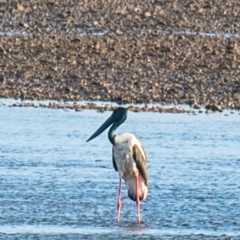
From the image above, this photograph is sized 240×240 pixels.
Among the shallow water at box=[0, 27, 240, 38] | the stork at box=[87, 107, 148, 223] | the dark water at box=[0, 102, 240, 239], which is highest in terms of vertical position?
the stork at box=[87, 107, 148, 223]

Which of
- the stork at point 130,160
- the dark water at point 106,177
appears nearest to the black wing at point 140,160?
the stork at point 130,160

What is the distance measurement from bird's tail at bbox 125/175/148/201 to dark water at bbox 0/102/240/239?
0.46 ft

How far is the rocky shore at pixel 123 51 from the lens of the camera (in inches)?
808

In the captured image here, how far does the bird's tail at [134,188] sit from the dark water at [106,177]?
140mm

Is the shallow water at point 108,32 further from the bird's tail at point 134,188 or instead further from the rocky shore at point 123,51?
the bird's tail at point 134,188

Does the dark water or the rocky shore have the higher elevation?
the dark water

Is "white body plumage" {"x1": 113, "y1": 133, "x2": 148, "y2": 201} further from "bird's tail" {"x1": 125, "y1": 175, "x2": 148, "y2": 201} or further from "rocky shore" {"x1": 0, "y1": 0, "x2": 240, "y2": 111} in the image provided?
"rocky shore" {"x1": 0, "y1": 0, "x2": 240, "y2": 111}

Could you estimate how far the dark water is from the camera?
37.4ft

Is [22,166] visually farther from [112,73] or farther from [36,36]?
[36,36]

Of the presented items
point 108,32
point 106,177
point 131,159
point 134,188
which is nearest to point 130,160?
point 131,159

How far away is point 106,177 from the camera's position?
13977 millimetres

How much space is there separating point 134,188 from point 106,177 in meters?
1.35

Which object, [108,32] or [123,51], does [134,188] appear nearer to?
[123,51]

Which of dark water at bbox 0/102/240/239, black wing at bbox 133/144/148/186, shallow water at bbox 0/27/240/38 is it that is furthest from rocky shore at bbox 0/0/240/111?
black wing at bbox 133/144/148/186
